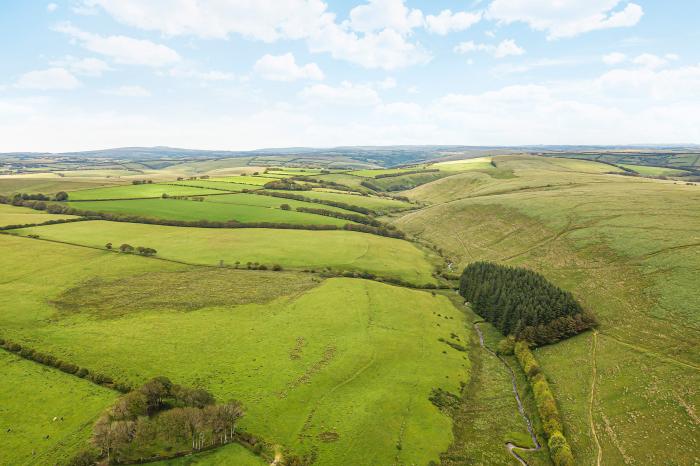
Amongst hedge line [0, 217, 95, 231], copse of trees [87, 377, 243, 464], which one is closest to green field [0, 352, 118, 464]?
copse of trees [87, 377, 243, 464]

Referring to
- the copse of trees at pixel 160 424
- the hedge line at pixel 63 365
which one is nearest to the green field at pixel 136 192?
the hedge line at pixel 63 365

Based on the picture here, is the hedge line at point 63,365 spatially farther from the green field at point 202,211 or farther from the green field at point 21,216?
the green field at point 202,211

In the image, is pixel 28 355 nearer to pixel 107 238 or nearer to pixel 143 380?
pixel 143 380

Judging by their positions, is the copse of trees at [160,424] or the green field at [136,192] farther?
the green field at [136,192]

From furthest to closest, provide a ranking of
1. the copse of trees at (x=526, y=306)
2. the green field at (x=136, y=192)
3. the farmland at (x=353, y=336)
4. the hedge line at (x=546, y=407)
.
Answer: the green field at (x=136, y=192)
the copse of trees at (x=526, y=306)
the farmland at (x=353, y=336)
the hedge line at (x=546, y=407)

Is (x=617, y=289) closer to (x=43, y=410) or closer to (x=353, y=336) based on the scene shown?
(x=353, y=336)
